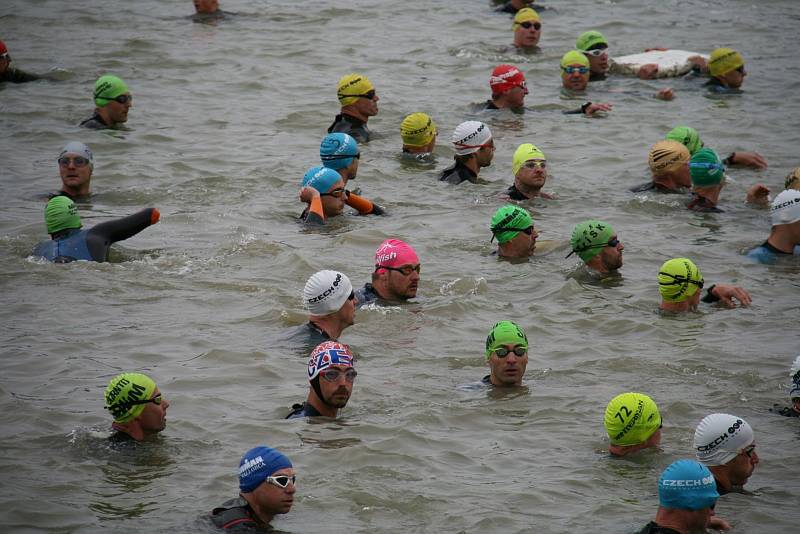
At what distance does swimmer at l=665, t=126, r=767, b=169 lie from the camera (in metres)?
18.6

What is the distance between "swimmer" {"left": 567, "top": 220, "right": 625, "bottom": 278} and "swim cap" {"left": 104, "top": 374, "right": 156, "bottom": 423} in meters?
6.67

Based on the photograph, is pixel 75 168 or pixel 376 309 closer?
pixel 376 309

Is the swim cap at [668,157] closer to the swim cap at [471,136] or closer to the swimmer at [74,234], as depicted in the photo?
the swim cap at [471,136]

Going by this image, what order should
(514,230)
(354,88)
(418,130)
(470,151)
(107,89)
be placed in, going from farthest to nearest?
1. (107,89)
2. (354,88)
3. (418,130)
4. (470,151)
5. (514,230)

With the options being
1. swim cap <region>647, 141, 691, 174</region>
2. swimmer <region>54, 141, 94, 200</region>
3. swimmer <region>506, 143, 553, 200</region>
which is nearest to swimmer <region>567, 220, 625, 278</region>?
swimmer <region>506, 143, 553, 200</region>

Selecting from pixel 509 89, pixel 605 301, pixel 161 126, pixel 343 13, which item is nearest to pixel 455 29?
pixel 343 13

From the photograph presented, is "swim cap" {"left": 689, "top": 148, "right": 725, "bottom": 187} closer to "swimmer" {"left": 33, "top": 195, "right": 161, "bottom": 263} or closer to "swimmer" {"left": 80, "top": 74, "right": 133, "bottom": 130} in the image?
"swimmer" {"left": 33, "top": 195, "right": 161, "bottom": 263}

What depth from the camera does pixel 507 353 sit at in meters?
11.4

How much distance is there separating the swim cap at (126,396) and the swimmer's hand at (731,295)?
732 cm

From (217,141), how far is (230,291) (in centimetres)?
721

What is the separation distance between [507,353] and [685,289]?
3.17 m

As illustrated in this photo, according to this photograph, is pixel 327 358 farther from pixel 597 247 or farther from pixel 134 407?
pixel 597 247

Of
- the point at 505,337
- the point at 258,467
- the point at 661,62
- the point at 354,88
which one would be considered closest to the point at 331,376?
the point at 505,337

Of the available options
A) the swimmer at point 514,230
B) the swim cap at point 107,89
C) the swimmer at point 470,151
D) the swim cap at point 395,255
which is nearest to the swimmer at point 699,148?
the swimmer at point 470,151
